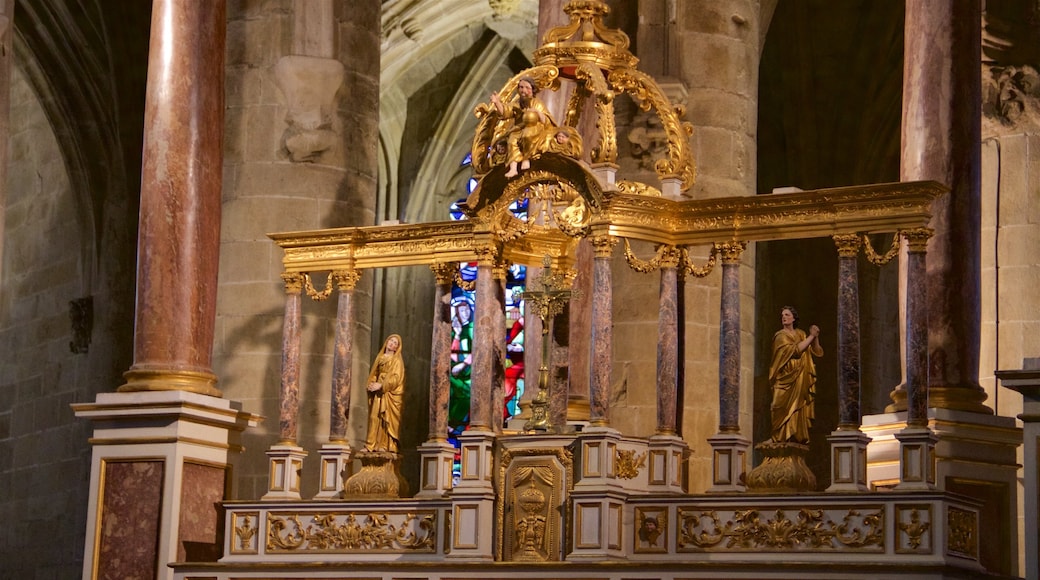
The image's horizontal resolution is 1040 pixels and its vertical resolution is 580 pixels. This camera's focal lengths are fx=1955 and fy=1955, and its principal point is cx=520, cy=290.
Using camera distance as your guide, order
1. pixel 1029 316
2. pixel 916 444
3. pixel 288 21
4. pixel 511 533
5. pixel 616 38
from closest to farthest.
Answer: pixel 916 444 < pixel 511 533 < pixel 616 38 < pixel 1029 316 < pixel 288 21

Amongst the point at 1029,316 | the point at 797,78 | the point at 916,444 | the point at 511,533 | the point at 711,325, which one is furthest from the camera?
the point at 797,78

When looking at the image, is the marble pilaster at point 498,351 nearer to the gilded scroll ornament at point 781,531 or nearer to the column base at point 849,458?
the gilded scroll ornament at point 781,531

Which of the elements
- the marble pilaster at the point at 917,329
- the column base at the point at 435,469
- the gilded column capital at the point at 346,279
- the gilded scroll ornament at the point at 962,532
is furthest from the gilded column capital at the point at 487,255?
the gilded scroll ornament at the point at 962,532

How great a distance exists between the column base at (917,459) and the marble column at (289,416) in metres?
4.51

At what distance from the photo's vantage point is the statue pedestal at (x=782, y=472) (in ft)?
41.3

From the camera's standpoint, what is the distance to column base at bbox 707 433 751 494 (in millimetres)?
12836

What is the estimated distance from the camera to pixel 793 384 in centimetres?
1274

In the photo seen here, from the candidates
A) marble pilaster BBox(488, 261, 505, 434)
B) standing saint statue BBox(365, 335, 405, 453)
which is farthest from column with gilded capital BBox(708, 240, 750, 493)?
standing saint statue BBox(365, 335, 405, 453)

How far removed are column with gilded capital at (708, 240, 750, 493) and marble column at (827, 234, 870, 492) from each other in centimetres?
69

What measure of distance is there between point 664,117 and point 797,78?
11.6 metres

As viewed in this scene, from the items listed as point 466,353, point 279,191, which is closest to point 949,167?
point 279,191

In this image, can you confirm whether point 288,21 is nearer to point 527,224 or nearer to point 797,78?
point 527,224

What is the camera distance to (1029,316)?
49.8ft

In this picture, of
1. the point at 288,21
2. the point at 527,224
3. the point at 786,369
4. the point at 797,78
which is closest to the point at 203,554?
the point at 527,224
